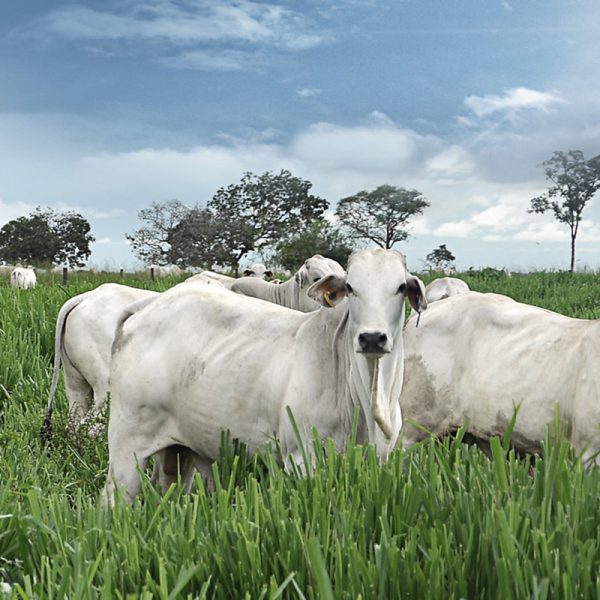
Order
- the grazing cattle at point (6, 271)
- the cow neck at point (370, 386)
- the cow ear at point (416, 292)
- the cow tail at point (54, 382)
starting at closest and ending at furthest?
the cow neck at point (370, 386)
the cow ear at point (416, 292)
the cow tail at point (54, 382)
the grazing cattle at point (6, 271)

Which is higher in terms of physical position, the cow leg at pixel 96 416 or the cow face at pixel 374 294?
the cow face at pixel 374 294

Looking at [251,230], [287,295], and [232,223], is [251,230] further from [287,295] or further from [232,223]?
[287,295]

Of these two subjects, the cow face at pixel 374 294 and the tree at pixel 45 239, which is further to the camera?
the tree at pixel 45 239

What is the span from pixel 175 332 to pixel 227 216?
175 feet

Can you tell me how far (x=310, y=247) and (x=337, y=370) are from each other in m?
49.6

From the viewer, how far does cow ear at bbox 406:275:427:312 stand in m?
3.71

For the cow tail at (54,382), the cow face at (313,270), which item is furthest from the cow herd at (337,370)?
the cow face at (313,270)

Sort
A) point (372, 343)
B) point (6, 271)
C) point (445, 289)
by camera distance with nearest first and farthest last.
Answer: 1. point (372, 343)
2. point (445, 289)
3. point (6, 271)

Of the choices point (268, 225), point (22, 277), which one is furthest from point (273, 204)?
point (22, 277)

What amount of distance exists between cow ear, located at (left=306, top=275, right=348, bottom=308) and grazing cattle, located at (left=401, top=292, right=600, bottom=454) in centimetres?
112

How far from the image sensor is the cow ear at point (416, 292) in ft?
12.2

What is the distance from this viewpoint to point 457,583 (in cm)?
194

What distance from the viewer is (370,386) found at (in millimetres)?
3600

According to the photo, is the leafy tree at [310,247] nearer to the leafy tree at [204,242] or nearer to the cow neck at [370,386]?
the leafy tree at [204,242]
